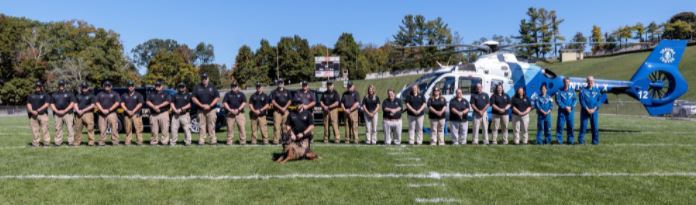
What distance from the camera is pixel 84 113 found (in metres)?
12.9

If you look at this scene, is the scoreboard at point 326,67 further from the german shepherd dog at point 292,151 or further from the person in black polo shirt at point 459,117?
the german shepherd dog at point 292,151

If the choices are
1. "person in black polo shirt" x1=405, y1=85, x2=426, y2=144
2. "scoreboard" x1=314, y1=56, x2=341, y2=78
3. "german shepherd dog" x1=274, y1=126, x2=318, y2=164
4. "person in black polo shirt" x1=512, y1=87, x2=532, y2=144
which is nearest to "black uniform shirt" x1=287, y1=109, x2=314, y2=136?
"german shepherd dog" x1=274, y1=126, x2=318, y2=164

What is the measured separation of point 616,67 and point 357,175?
201 ft

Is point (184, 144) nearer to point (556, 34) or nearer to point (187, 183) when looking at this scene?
point (187, 183)

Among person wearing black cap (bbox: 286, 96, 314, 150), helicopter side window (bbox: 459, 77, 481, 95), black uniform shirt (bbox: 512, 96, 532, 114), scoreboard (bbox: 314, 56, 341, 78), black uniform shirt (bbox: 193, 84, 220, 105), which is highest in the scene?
scoreboard (bbox: 314, 56, 341, 78)

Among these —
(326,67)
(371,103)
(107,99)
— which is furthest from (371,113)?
(326,67)

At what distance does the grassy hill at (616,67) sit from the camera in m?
54.2

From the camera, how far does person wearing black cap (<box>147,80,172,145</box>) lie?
1264 centimetres

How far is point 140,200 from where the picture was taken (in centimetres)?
681

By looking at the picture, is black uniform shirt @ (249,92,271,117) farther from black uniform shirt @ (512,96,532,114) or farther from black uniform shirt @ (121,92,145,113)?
black uniform shirt @ (512,96,532,114)

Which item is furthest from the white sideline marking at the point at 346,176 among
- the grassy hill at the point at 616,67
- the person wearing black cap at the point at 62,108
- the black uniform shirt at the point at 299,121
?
the grassy hill at the point at 616,67

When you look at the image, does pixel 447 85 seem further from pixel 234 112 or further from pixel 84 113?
pixel 84 113

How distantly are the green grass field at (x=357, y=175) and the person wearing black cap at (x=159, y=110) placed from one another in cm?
56

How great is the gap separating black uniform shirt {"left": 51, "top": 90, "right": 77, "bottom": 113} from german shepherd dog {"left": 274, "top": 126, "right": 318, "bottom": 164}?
583cm
